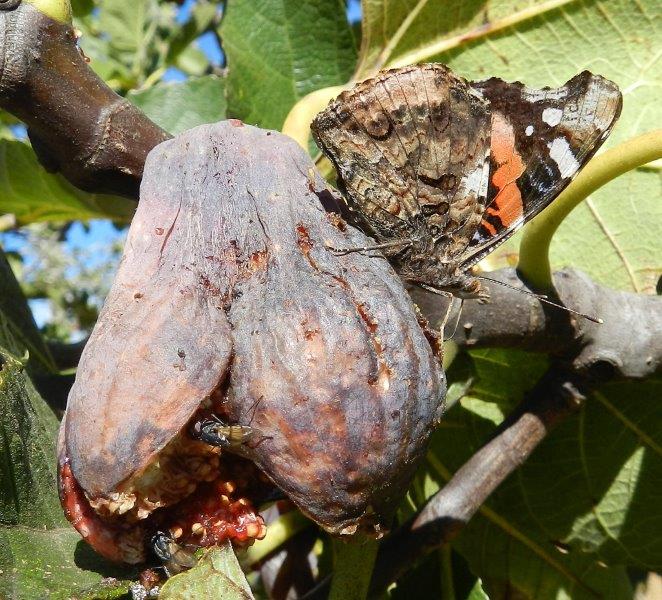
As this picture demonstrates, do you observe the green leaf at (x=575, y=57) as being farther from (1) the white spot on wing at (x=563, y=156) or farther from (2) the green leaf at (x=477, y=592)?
(2) the green leaf at (x=477, y=592)

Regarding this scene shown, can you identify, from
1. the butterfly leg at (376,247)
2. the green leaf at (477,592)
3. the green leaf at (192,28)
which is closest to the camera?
the butterfly leg at (376,247)

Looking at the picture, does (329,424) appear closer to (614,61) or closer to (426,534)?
(426,534)

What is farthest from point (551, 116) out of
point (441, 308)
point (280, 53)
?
point (280, 53)

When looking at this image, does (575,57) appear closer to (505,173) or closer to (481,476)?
(505,173)

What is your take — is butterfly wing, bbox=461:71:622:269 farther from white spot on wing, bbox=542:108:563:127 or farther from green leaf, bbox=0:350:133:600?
green leaf, bbox=0:350:133:600

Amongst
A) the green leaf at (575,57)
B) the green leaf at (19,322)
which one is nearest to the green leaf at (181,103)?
the green leaf at (575,57)

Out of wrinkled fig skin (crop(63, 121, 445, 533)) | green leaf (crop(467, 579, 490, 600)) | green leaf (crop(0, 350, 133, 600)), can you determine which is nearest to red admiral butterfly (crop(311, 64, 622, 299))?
wrinkled fig skin (crop(63, 121, 445, 533))
